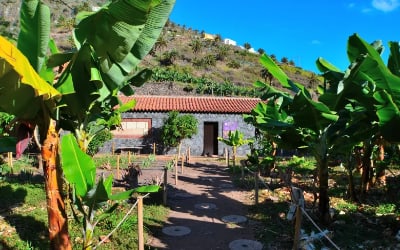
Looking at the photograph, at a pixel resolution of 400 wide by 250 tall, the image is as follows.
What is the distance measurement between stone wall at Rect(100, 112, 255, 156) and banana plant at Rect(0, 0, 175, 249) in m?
17.3

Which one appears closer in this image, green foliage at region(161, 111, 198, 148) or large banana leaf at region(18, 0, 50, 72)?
large banana leaf at region(18, 0, 50, 72)

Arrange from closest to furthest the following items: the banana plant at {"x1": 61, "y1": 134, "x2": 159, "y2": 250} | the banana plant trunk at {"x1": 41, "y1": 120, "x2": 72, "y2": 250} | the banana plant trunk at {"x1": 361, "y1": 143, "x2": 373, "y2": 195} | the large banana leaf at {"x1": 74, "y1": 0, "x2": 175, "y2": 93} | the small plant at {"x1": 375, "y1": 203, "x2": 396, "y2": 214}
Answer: the large banana leaf at {"x1": 74, "y1": 0, "x2": 175, "y2": 93} < the banana plant trunk at {"x1": 41, "y1": 120, "x2": 72, "y2": 250} < the banana plant at {"x1": 61, "y1": 134, "x2": 159, "y2": 250} < the small plant at {"x1": 375, "y1": 203, "x2": 396, "y2": 214} < the banana plant trunk at {"x1": 361, "y1": 143, "x2": 373, "y2": 195}

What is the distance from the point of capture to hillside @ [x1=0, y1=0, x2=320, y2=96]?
30.3 meters

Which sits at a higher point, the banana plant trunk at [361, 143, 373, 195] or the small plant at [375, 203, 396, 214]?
the banana plant trunk at [361, 143, 373, 195]

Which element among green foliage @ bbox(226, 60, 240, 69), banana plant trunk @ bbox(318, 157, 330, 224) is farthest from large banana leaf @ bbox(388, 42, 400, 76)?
green foliage @ bbox(226, 60, 240, 69)

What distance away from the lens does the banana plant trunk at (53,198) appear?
12.6ft

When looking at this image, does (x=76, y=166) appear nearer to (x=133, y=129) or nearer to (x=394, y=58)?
(x=394, y=58)

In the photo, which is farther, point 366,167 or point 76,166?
point 366,167

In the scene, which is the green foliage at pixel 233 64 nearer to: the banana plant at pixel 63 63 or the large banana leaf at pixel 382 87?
the large banana leaf at pixel 382 87

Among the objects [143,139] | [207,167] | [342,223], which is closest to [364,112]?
[342,223]

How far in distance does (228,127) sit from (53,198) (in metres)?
18.6

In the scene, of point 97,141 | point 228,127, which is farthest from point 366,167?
point 228,127

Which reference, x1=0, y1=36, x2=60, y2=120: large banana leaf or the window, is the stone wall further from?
x1=0, y1=36, x2=60, y2=120: large banana leaf

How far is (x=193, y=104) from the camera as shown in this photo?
2314 cm
